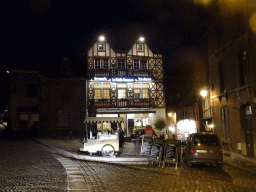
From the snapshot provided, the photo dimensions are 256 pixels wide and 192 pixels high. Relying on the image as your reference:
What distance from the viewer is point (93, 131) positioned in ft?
50.1

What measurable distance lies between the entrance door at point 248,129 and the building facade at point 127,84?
17.0m

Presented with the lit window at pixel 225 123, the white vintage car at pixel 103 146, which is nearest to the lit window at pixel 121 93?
the lit window at pixel 225 123

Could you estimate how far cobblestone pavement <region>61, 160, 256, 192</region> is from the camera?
25.4ft

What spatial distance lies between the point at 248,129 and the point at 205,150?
348cm

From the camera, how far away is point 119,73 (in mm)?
29547

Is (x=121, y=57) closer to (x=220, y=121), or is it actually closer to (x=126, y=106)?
(x=126, y=106)

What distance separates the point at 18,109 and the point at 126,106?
13.0 metres

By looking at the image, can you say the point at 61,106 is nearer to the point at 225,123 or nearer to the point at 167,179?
the point at 225,123

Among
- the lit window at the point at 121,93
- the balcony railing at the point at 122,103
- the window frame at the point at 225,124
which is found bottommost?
the window frame at the point at 225,124

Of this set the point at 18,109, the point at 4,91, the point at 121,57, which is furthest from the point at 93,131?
the point at 4,91

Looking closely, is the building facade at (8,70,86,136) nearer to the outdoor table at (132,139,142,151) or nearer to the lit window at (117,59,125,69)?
the lit window at (117,59,125,69)

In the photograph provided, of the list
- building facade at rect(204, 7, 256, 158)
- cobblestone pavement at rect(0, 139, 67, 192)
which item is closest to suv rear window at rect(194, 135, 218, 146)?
building facade at rect(204, 7, 256, 158)

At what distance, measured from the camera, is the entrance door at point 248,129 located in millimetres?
12806

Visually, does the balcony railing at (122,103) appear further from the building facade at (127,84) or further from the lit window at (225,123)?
the lit window at (225,123)
